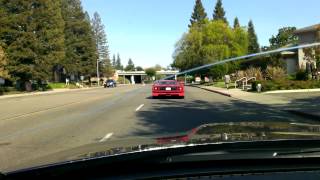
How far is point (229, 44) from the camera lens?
97938 millimetres

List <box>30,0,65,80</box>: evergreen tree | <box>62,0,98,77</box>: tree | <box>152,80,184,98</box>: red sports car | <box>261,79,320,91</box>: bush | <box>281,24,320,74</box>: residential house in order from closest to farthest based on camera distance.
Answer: <box>152,80,184,98</box>: red sports car, <box>261,79,320,91</box>: bush, <box>281,24,320,74</box>: residential house, <box>30,0,65,80</box>: evergreen tree, <box>62,0,98,77</box>: tree

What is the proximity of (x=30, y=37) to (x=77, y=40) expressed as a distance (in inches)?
1503

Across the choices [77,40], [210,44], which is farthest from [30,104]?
[77,40]

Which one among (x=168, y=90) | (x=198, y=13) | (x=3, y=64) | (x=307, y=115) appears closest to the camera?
(x=307, y=115)

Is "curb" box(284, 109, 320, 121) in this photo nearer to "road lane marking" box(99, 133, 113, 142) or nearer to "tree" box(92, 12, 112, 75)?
"road lane marking" box(99, 133, 113, 142)

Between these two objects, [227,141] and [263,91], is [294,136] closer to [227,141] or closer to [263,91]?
[227,141]

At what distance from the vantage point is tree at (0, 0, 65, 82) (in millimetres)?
66750

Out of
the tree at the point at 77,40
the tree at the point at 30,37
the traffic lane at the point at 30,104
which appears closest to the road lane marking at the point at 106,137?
the traffic lane at the point at 30,104

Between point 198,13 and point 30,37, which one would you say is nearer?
point 30,37

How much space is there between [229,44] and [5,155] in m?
88.3

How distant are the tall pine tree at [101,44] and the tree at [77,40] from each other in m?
19.3

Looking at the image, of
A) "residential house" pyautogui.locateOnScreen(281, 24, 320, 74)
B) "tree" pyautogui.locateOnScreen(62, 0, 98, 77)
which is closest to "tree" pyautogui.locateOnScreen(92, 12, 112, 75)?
"tree" pyautogui.locateOnScreen(62, 0, 98, 77)

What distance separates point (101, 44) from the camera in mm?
135875

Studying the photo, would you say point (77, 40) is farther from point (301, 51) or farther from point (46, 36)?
point (301, 51)
